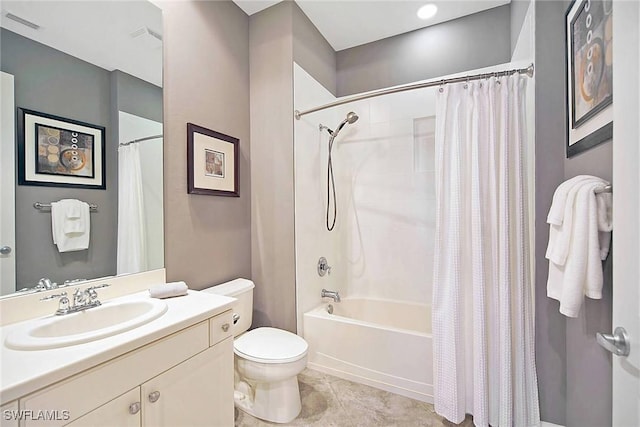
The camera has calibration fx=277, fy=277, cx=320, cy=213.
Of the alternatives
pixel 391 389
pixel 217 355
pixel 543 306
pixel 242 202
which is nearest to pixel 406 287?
pixel 391 389

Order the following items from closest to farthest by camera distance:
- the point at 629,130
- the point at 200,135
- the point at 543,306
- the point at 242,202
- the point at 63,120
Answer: the point at 629,130 < the point at 63,120 < the point at 543,306 < the point at 200,135 < the point at 242,202

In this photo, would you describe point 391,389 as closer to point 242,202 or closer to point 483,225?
point 483,225

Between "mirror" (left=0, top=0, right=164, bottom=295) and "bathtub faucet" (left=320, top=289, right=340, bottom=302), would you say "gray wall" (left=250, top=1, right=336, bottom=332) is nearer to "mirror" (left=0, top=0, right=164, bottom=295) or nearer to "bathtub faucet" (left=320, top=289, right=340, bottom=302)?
"bathtub faucet" (left=320, top=289, right=340, bottom=302)

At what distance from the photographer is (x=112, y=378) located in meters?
0.88

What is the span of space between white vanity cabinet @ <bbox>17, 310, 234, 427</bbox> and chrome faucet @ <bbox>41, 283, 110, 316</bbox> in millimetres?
447

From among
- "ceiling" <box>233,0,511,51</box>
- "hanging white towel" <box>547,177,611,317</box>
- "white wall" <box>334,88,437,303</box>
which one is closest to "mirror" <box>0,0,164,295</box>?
"ceiling" <box>233,0,511,51</box>

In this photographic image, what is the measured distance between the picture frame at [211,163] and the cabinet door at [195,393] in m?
1.01

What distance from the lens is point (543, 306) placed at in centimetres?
149

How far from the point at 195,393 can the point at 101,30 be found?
5.76 feet

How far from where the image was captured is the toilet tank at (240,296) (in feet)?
5.94

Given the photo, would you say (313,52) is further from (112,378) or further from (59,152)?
(112,378)

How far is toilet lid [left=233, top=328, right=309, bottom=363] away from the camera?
5.17 feet

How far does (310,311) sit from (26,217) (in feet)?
5.82

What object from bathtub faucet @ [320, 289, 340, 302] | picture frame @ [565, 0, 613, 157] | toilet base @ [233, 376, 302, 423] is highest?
picture frame @ [565, 0, 613, 157]
